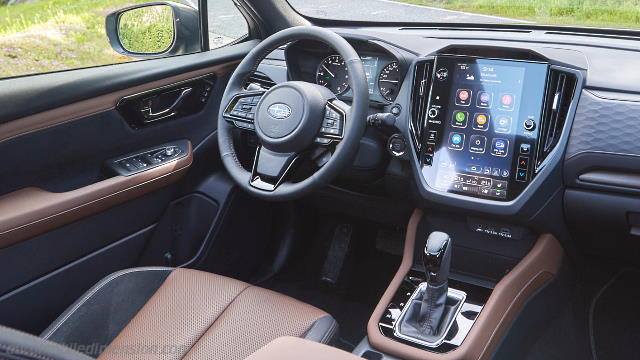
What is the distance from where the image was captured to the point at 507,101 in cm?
201

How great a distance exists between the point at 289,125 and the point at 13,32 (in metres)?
1.16

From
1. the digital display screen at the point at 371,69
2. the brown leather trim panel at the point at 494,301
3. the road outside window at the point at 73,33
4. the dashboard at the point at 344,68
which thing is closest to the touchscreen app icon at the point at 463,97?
the dashboard at the point at 344,68

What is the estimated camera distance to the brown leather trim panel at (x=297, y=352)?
3.78ft

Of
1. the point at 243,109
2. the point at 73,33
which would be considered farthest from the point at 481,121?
the point at 73,33

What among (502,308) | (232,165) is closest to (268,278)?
(232,165)

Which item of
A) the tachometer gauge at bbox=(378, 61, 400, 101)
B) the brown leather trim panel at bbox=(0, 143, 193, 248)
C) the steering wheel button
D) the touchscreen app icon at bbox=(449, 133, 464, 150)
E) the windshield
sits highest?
the windshield

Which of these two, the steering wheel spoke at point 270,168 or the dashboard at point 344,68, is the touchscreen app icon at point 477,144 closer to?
the dashboard at point 344,68

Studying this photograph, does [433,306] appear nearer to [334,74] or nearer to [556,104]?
[556,104]

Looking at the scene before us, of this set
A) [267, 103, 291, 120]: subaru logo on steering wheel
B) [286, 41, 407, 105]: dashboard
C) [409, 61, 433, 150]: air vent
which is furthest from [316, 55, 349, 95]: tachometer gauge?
[267, 103, 291, 120]: subaru logo on steering wheel

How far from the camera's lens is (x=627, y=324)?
98.5 inches

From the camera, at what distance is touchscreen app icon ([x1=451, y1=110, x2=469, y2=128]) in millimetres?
2074

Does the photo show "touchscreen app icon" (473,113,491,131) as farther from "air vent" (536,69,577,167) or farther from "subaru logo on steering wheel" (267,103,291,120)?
"subaru logo on steering wheel" (267,103,291,120)

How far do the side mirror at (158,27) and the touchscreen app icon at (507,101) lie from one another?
1.20m

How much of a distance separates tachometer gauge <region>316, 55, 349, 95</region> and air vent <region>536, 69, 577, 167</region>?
69 centimetres
